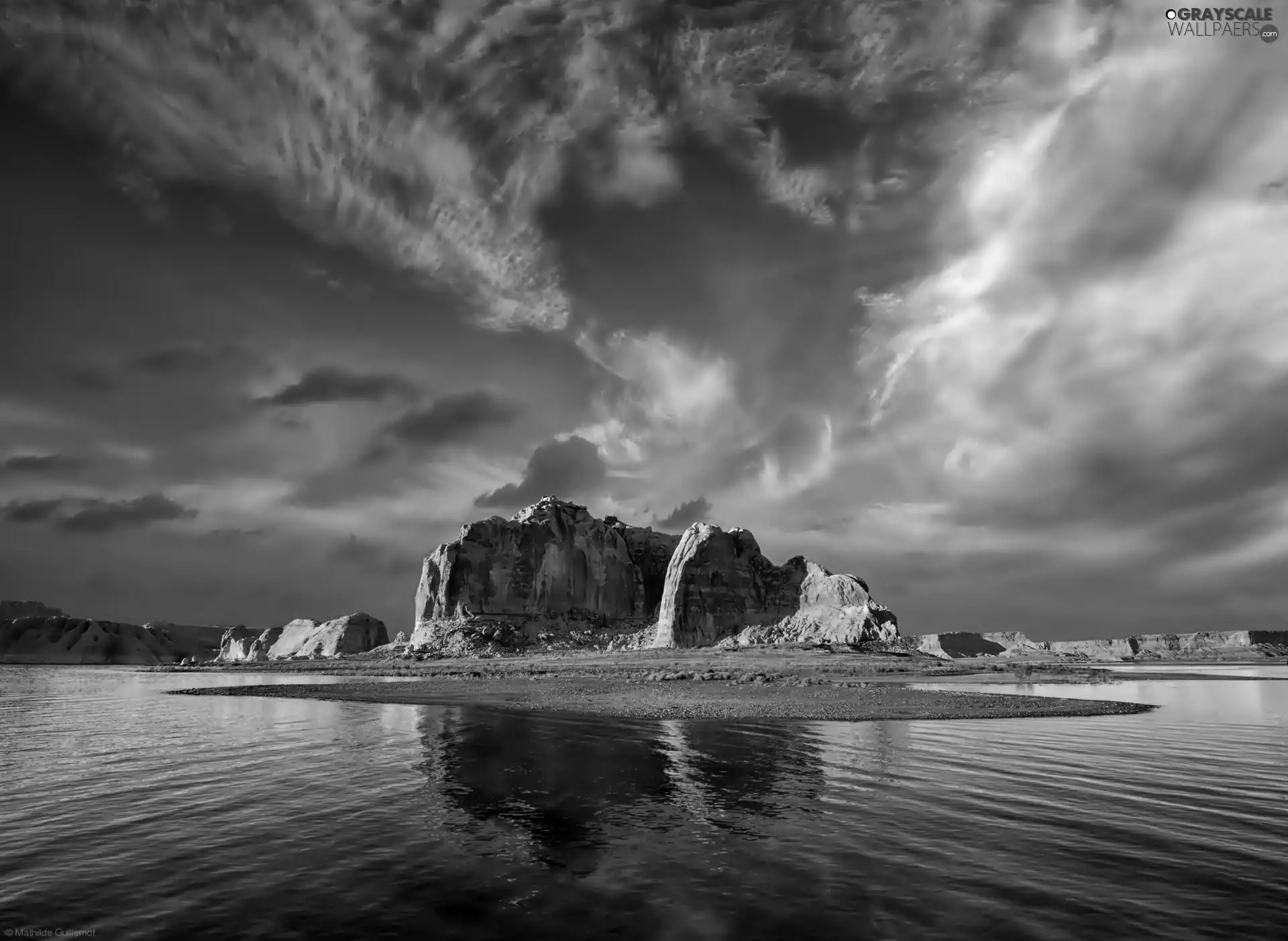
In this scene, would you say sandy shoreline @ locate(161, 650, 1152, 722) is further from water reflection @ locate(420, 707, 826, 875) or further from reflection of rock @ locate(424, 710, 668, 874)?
reflection of rock @ locate(424, 710, 668, 874)

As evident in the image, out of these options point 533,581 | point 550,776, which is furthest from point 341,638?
point 550,776

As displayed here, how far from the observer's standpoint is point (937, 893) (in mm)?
10633

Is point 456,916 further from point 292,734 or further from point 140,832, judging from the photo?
point 292,734

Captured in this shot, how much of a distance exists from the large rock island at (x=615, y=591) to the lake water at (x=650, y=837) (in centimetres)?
10664

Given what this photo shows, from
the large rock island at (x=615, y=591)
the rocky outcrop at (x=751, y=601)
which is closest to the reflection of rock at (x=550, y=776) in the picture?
the large rock island at (x=615, y=591)

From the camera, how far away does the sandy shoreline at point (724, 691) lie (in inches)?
1444

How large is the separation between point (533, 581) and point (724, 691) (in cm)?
12262

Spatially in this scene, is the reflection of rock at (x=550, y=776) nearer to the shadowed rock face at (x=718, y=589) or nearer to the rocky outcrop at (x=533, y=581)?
the shadowed rock face at (x=718, y=589)

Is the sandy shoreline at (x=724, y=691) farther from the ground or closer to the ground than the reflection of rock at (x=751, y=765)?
farther from the ground

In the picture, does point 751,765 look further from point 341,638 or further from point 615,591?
point 341,638

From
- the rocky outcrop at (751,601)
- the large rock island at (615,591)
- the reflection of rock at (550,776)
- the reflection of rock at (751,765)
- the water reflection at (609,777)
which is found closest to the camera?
the reflection of rock at (550,776)

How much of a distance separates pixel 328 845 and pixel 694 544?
133282mm

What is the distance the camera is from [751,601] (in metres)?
146

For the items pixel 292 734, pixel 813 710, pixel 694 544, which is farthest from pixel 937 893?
pixel 694 544
